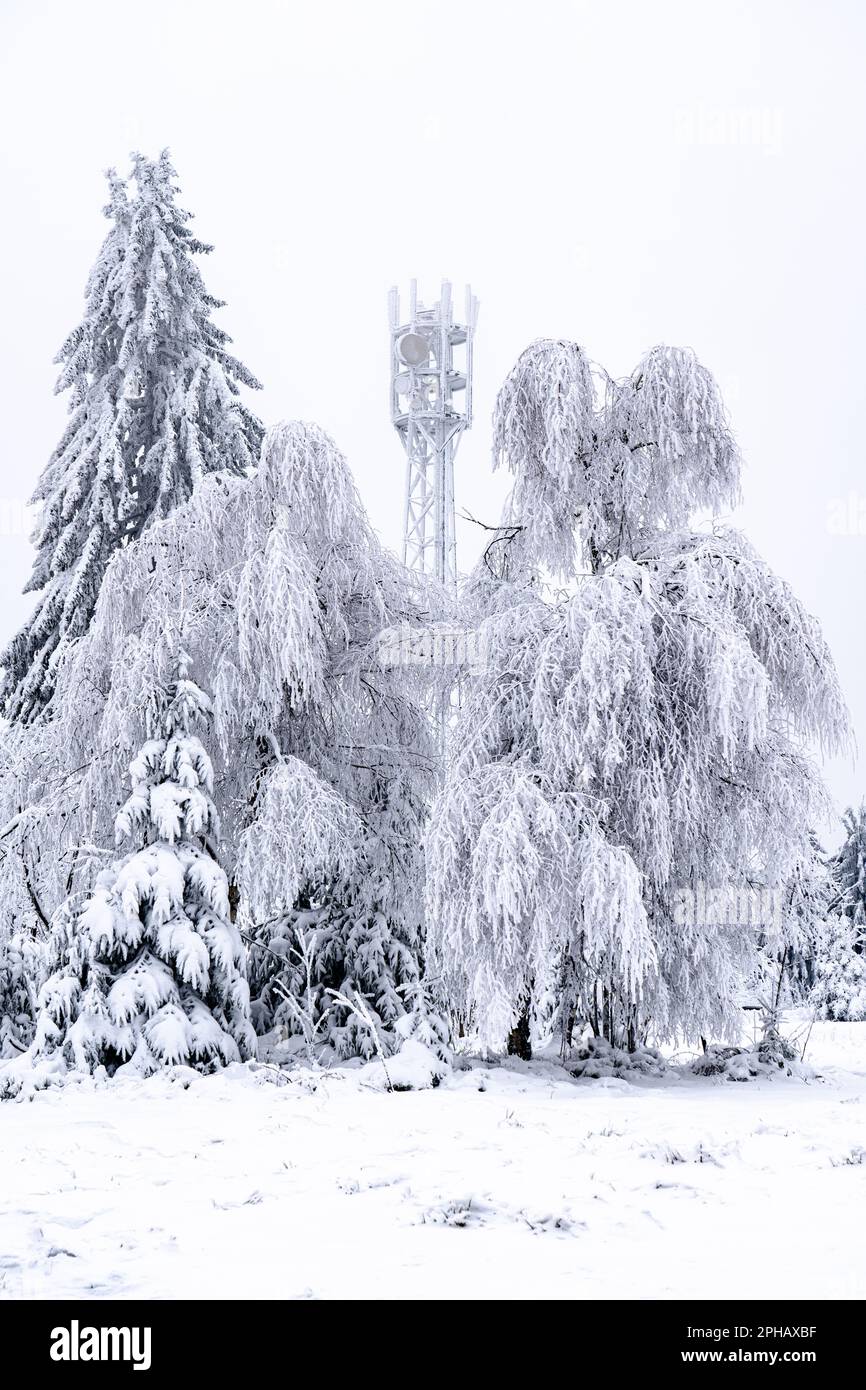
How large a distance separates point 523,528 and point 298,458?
2.33 meters

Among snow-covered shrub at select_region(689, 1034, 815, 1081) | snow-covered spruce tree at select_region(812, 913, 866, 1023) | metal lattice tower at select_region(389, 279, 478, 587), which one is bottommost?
snow-covered spruce tree at select_region(812, 913, 866, 1023)

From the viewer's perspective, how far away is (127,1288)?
418 cm

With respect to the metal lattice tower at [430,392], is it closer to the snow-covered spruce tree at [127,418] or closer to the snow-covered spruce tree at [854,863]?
the snow-covered spruce tree at [127,418]

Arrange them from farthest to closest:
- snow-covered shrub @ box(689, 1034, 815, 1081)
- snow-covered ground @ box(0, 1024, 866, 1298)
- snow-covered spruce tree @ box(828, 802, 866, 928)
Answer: snow-covered spruce tree @ box(828, 802, 866, 928)
snow-covered shrub @ box(689, 1034, 815, 1081)
snow-covered ground @ box(0, 1024, 866, 1298)

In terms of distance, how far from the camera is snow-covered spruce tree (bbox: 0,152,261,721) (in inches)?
683

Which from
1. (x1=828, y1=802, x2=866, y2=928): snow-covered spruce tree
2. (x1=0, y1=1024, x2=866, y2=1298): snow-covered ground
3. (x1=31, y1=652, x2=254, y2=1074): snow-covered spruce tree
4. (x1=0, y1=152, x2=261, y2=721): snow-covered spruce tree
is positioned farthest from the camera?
(x1=828, y1=802, x2=866, y2=928): snow-covered spruce tree

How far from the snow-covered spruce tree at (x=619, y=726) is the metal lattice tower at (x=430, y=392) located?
49.3ft

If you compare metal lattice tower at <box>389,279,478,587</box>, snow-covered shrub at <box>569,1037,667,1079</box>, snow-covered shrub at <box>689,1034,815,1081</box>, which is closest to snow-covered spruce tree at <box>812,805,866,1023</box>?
metal lattice tower at <box>389,279,478,587</box>

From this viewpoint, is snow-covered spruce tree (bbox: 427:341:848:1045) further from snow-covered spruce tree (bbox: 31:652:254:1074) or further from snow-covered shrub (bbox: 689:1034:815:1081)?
snow-covered spruce tree (bbox: 31:652:254:1074)

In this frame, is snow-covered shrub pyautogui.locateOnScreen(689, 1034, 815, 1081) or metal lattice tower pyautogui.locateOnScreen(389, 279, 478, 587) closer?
snow-covered shrub pyautogui.locateOnScreen(689, 1034, 815, 1081)

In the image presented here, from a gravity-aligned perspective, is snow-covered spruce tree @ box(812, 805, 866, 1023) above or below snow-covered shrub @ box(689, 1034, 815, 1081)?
below

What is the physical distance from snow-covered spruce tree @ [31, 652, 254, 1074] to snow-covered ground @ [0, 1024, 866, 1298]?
571mm

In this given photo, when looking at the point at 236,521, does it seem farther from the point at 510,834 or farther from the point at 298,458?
the point at 510,834
